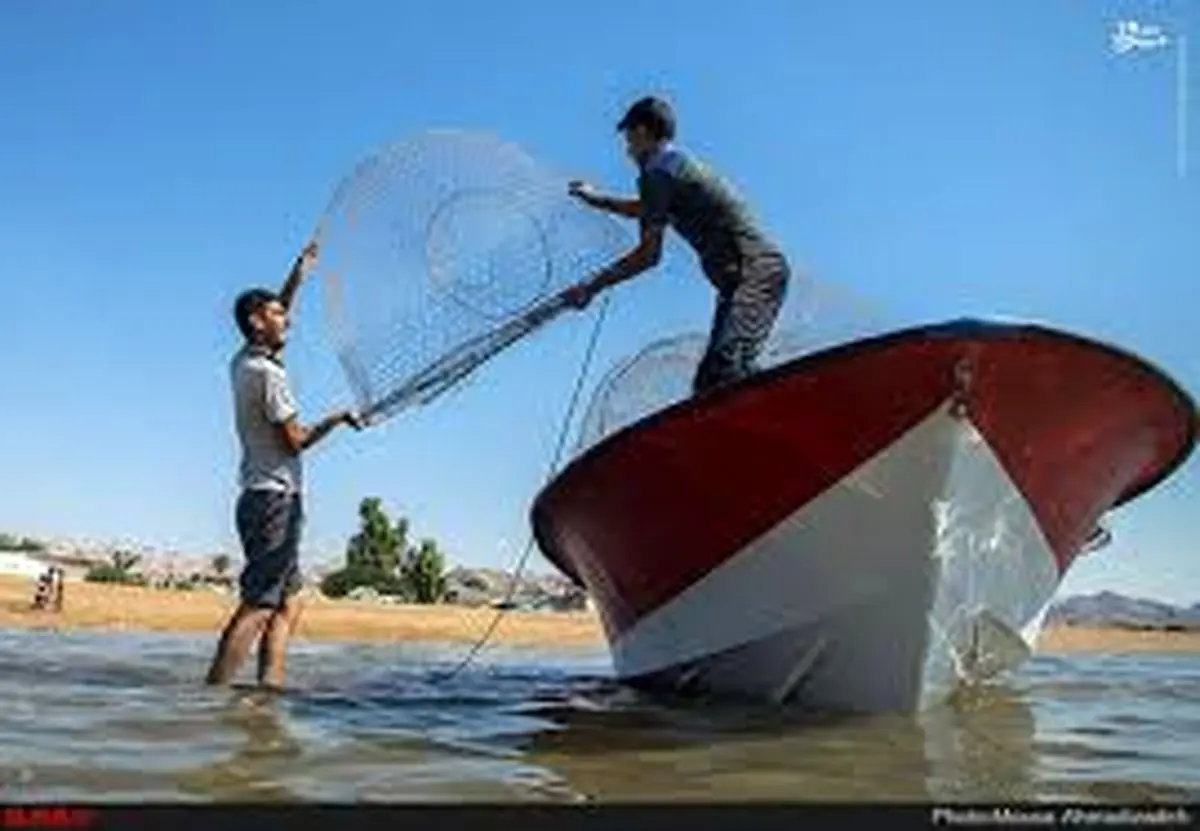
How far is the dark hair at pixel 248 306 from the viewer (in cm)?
472

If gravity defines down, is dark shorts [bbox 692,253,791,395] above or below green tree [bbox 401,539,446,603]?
above

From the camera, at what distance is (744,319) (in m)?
4.52

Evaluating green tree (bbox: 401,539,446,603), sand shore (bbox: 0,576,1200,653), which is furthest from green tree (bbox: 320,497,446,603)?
sand shore (bbox: 0,576,1200,653)

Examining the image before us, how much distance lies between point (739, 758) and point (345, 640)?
306 inches

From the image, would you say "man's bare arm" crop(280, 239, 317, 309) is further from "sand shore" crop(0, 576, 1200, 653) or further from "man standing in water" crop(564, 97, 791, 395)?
"sand shore" crop(0, 576, 1200, 653)

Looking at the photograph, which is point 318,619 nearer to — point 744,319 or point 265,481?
point 265,481

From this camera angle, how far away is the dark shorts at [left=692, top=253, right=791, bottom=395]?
445 cm

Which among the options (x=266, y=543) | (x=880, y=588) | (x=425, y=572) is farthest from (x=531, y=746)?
(x=425, y=572)

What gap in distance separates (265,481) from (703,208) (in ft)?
4.60

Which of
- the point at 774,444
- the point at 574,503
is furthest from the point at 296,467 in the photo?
the point at 774,444

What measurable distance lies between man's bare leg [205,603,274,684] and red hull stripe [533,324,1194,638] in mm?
882

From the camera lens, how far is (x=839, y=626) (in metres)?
4.31
